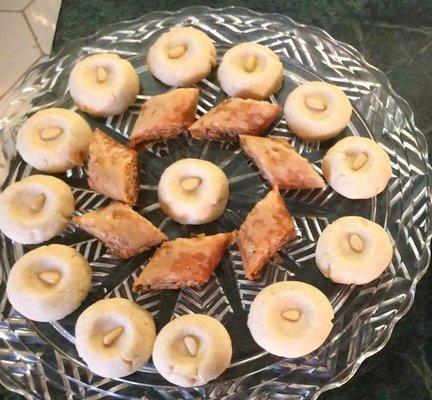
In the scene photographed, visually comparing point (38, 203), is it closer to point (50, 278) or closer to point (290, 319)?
point (50, 278)

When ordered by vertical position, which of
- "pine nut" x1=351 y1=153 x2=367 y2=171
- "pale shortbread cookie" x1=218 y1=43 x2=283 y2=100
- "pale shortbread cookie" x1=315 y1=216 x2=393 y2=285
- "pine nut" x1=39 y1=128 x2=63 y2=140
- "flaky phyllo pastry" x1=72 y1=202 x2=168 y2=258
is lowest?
"pale shortbread cookie" x1=315 y1=216 x2=393 y2=285

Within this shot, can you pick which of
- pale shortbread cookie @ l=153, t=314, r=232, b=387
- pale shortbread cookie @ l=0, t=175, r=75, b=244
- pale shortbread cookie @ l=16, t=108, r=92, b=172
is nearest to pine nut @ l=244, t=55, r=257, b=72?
pale shortbread cookie @ l=16, t=108, r=92, b=172

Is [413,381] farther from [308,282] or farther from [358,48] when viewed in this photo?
[358,48]

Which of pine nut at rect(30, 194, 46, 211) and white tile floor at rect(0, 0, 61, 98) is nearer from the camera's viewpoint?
pine nut at rect(30, 194, 46, 211)

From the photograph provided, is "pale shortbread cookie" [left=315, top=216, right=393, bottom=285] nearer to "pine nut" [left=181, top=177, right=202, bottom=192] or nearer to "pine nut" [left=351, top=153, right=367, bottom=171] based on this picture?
"pine nut" [left=351, top=153, right=367, bottom=171]

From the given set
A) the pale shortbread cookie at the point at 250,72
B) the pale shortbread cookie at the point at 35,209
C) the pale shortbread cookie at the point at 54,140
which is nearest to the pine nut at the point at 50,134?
the pale shortbread cookie at the point at 54,140

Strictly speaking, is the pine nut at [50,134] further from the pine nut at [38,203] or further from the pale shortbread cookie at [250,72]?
the pale shortbread cookie at [250,72]

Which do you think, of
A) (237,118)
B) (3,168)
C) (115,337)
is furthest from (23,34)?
(115,337)
